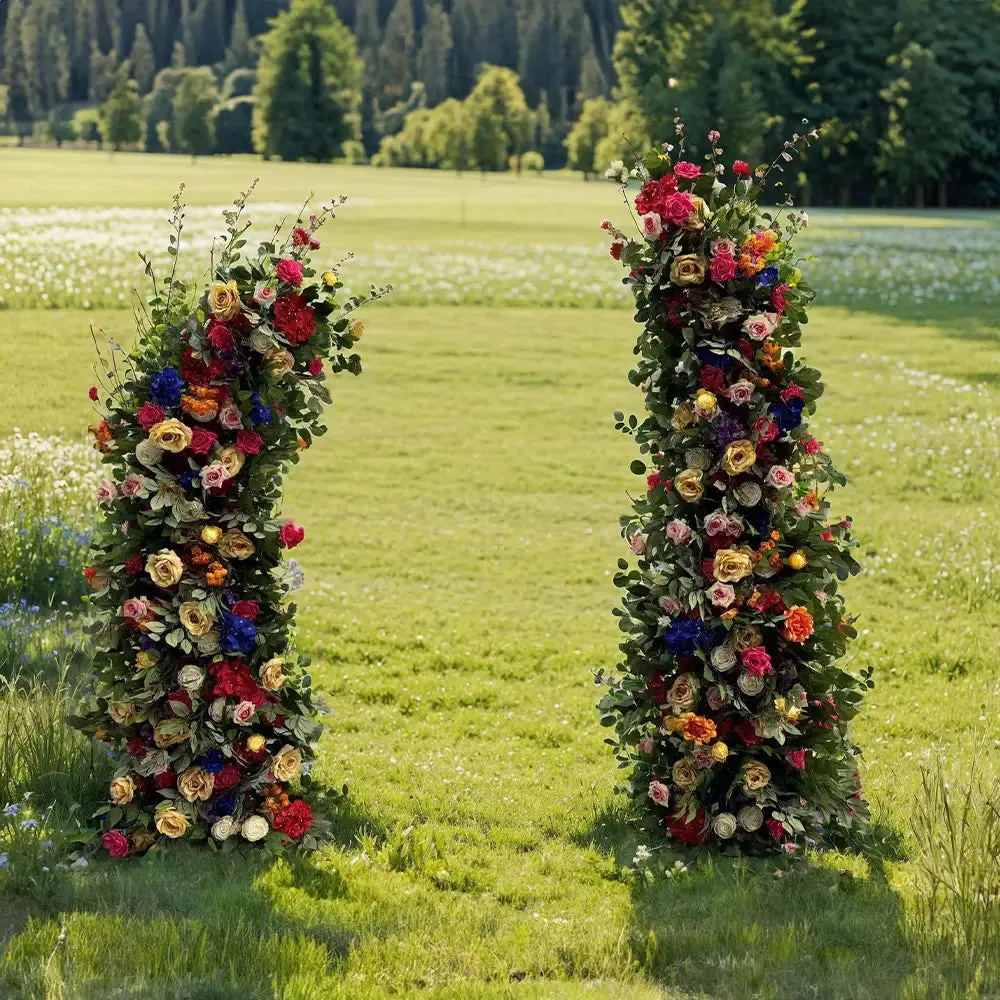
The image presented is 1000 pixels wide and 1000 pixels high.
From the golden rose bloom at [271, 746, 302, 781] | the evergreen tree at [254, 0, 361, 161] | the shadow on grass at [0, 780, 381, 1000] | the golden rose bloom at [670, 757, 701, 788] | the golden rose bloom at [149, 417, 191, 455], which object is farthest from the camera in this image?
the evergreen tree at [254, 0, 361, 161]

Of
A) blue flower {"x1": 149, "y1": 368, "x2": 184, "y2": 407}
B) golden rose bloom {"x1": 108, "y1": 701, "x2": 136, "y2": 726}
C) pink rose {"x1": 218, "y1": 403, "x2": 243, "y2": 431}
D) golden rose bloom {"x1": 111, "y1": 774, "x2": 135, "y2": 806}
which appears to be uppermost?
blue flower {"x1": 149, "y1": 368, "x2": 184, "y2": 407}

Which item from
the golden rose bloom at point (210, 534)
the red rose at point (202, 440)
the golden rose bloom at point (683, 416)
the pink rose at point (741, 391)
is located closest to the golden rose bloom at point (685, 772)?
the golden rose bloom at point (683, 416)

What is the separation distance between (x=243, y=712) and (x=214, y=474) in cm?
104

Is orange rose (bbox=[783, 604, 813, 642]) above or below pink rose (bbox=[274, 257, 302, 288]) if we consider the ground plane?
below

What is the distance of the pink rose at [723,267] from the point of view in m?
5.57

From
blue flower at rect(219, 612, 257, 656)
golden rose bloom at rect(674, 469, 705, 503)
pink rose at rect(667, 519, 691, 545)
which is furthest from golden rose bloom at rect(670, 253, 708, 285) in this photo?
blue flower at rect(219, 612, 257, 656)

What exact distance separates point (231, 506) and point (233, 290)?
96cm

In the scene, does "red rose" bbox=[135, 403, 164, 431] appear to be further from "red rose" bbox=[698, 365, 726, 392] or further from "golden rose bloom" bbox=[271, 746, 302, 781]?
"red rose" bbox=[698, 365, 726, 392]

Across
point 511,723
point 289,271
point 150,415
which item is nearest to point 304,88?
point 511,723

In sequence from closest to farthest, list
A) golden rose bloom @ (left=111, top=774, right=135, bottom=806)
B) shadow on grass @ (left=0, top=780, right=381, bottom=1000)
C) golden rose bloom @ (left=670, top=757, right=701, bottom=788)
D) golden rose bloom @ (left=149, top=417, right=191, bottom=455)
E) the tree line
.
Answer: shadow on grass @ (left=0, top=780, right=381, bottom=1000), golden rose bloom @ (left=149, top=417, right=191, bottom=455), golden rose bloom @ (left=111, top=774, right=135, bottom=806), golden rose bloom @ (left=670, top=757, right=701, bottom=788), the tree line

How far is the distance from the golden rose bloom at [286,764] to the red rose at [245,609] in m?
0.62

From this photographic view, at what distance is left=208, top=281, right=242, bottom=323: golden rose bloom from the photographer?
18.2 feet

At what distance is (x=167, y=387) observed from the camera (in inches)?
223

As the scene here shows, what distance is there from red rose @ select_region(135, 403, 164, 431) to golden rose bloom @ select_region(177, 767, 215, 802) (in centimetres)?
154
